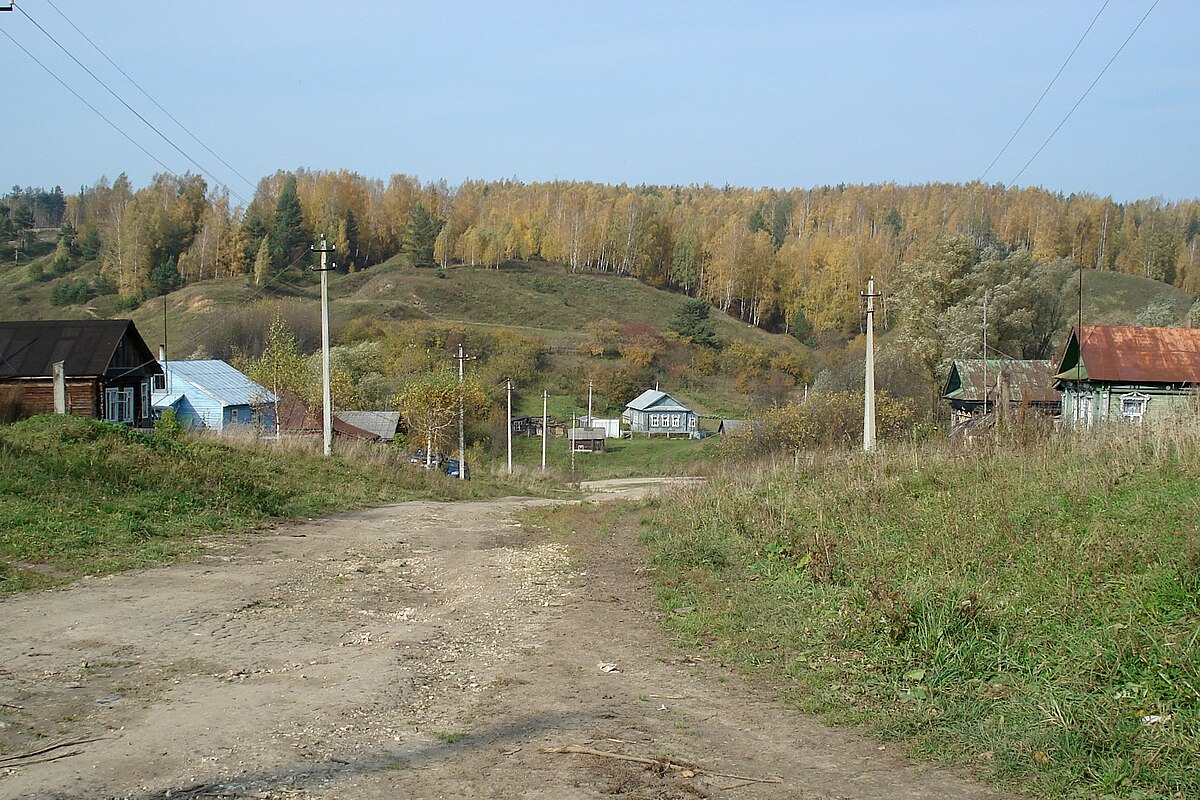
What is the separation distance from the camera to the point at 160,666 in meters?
6.52

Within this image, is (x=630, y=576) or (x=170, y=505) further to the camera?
(x=170, y=505)

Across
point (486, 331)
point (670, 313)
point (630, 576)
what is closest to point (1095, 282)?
point (670, 313)

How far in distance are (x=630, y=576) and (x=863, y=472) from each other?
14.6 ft

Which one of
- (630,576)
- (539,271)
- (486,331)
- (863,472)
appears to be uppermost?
(539,271)

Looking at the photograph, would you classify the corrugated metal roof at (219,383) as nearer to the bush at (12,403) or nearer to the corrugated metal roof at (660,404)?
the bush at (12,403)

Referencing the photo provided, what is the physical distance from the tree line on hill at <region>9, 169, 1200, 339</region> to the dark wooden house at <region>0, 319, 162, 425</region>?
197 ft

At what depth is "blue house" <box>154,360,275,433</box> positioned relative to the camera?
4875 cm

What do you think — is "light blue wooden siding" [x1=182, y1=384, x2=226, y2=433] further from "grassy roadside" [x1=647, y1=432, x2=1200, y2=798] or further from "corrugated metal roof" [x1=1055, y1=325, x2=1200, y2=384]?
"grassy roadside" [x1=647, y1=432, x2=1200, y2=798]

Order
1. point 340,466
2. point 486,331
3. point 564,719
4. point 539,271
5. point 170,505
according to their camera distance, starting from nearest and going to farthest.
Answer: point 564,719 < point 170,505 < point 340,466 < point 486,331 < point 539,271

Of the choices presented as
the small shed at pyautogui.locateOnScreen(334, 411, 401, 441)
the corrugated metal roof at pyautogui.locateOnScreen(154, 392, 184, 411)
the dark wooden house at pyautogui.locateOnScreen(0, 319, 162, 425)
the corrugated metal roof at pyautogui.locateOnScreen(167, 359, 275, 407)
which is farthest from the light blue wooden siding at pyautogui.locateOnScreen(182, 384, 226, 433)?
the dark wooden house at pyautogui.locateOnScreen(0, 319, 162, 425)

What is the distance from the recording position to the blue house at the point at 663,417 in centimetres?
7431

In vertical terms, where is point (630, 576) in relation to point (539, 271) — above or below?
below

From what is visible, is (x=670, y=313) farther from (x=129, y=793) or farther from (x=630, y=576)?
(x=129, y=793)

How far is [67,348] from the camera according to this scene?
124 feet
